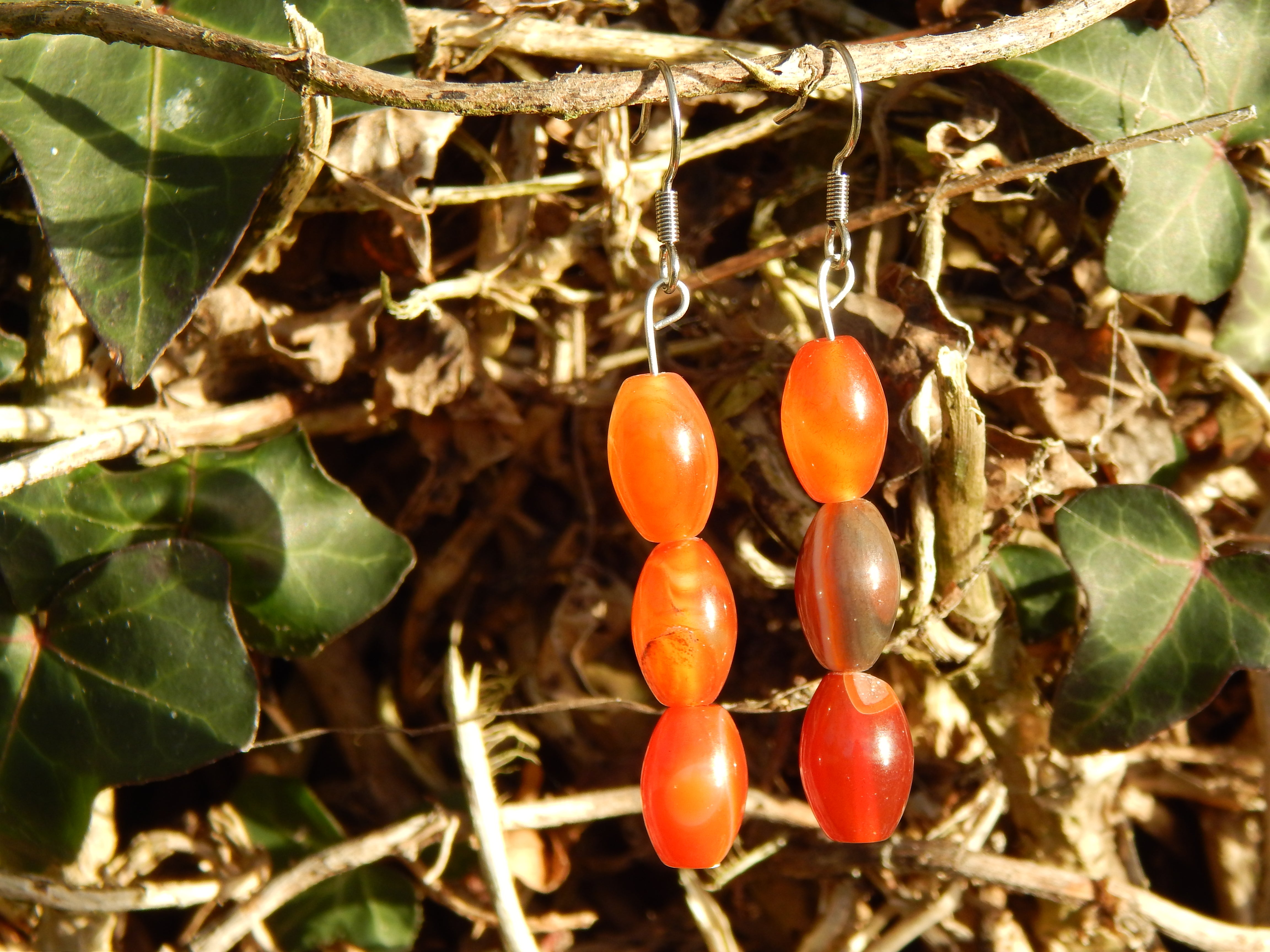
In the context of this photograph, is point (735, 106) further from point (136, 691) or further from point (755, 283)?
point (136, 691)

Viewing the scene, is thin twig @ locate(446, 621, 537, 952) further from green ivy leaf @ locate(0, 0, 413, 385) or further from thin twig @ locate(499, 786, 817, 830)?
green ivy leaf @ locate(0, 0, 413, 385)

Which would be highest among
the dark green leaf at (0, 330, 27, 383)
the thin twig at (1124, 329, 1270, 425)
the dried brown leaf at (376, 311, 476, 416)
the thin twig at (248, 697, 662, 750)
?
the dark green leaf at (0, 330, 27, 383)

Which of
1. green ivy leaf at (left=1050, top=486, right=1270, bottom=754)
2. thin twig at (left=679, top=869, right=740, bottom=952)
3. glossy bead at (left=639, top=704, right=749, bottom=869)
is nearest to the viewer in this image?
glossy bead at (left=639, top=704, right=749, bottom=869)

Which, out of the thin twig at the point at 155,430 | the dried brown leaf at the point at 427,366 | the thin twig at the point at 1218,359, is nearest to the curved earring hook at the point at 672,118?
the dried brown leaf at the point at 427,366

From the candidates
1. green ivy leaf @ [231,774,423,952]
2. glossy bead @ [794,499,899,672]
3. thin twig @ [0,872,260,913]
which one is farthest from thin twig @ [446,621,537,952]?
glossy bead @ [794,499,899,672]

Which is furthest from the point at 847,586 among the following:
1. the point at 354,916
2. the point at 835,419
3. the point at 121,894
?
the point at 121,894

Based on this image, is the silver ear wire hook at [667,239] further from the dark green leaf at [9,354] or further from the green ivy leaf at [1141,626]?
the dark green leaf at [9,354]

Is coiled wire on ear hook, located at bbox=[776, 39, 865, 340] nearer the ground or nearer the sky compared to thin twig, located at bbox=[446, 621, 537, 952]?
nearer the sky
